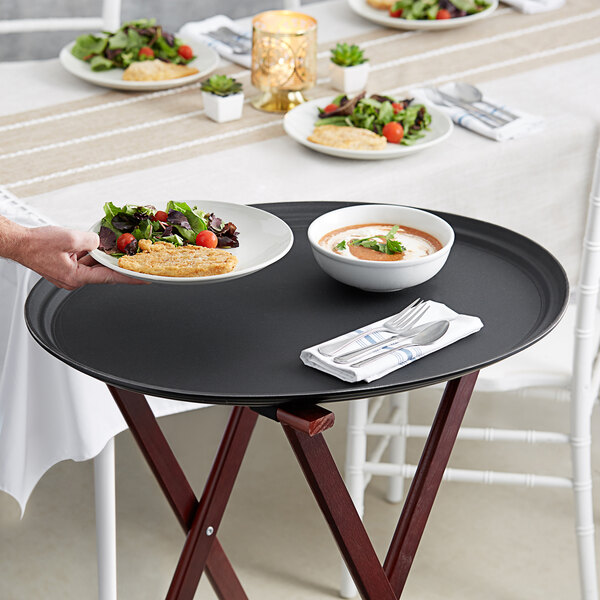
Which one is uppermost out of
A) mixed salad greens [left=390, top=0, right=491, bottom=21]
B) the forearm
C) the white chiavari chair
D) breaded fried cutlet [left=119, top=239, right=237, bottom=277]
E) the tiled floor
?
mixed salad greens [left=390, top=0, right=491, bottom=21]

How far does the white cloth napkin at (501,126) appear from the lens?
2029 millimetres

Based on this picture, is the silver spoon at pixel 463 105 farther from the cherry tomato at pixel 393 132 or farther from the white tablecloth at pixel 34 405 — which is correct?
the white tablecloth at pixel 34 405

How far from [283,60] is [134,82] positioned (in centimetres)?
33

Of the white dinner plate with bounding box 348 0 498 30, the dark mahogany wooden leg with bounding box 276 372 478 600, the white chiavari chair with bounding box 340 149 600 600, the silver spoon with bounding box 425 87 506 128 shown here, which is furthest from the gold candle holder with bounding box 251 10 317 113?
the dark mahogany wooden leg with bounding box 276 372 478 600

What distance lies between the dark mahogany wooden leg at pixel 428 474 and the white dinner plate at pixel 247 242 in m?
0.30

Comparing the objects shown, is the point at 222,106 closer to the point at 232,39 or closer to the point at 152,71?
the point at 152,71

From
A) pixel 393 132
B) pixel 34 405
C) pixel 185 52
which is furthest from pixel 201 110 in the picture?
pixel 34 405

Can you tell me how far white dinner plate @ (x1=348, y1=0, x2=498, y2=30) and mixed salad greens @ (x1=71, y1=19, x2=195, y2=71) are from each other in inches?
21.7

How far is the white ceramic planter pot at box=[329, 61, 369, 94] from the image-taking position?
222 centimetres

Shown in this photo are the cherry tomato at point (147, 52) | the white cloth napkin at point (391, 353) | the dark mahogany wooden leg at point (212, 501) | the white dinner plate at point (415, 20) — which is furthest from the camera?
the white dinner plate at point (415, 20)

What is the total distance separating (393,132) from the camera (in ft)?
6.47

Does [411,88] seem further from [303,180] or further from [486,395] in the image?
[486,395]

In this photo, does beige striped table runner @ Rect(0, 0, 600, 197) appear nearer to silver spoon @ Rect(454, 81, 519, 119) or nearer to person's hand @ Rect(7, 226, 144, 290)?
silver spoon @ Rect(454, 81, 519, 119)

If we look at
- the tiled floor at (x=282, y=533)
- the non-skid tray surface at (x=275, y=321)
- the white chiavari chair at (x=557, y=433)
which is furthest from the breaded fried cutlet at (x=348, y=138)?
the tiled floor at (x=282, y=533)
